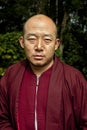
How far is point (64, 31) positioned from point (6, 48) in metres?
5.70

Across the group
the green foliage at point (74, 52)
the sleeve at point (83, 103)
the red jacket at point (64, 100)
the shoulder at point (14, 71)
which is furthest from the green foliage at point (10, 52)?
the sleeve at point (83, 103)

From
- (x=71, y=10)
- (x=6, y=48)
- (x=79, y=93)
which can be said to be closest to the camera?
(x=79, y=93)

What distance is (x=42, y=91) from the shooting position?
89.1 inches

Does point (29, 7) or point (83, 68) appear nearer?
point (83, 68)

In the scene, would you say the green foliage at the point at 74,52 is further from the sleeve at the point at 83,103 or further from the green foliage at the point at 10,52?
the sleeve at the point at 83,103

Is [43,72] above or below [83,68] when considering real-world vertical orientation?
above

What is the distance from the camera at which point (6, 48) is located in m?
8.25

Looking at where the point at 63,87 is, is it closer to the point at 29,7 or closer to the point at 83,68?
the point at 83,68

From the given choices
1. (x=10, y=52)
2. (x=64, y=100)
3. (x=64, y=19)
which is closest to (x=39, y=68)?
(x=64, y=100)

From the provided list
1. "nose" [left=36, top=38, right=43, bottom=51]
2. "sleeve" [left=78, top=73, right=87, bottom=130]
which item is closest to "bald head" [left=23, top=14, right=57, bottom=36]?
"nose" [left=36, top=38, right=43, bottom=51]

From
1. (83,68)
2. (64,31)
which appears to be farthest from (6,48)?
(64,31)

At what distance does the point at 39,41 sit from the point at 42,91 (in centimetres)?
33

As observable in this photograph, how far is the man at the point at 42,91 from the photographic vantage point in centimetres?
221

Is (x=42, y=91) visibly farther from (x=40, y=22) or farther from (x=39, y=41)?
(x=40, y=22)
